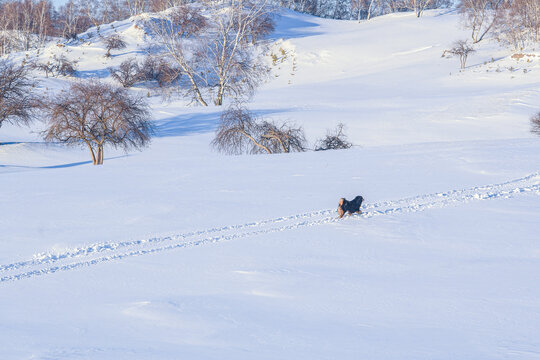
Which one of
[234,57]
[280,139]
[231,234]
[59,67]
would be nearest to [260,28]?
[234,57]

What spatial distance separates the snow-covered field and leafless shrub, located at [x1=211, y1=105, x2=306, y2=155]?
4214 mm

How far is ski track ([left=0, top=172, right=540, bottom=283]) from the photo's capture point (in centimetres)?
813

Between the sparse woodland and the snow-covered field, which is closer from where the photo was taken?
the snow-covered field

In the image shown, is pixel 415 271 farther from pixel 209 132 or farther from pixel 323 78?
pixel 323 78

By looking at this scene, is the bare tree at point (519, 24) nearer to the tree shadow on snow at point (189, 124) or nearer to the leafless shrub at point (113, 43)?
the tree shadow on snow at point (189, 124)

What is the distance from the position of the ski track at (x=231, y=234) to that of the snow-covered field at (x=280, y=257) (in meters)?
0.04

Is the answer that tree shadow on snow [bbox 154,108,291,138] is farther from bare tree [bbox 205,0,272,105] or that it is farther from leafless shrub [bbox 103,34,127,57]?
leafless shrub [bbox 103,34,127,57]

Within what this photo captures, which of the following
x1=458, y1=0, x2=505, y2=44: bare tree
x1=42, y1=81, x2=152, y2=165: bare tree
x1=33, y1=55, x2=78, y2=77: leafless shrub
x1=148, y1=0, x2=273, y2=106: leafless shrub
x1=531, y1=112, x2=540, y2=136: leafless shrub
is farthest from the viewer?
x1=458, y1=0, x2=505, y2=44: bare tree

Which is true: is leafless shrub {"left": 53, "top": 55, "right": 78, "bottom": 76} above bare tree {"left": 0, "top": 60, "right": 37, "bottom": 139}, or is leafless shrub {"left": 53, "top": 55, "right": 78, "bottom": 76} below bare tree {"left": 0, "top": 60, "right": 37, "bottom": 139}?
above

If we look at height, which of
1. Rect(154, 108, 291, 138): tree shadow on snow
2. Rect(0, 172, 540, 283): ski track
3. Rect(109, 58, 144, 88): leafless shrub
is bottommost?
Rect(0, 172, 540, 283): ski track

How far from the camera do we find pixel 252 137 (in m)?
23.7

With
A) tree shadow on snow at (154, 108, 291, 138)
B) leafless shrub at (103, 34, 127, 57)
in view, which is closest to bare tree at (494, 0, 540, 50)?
tree shadow on snow at (154, 108, 291, 138)

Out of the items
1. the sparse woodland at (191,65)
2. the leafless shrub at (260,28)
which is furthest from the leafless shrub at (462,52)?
the leafless shrub at (260,28)

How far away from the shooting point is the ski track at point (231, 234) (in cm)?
813
